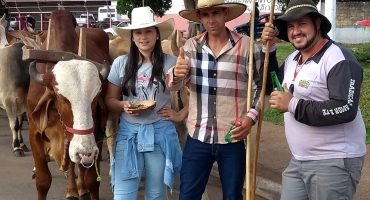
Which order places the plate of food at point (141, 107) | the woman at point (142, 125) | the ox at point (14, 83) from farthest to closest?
1. the ox at point (14, 83)
2. the woman at point (142, 125)
3. the plate of food at point (141, 107)

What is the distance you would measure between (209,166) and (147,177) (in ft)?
1.67

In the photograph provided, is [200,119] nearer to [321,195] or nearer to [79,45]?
[321,195]

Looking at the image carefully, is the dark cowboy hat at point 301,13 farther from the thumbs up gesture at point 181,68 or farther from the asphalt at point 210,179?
the asphalt at point 210,179

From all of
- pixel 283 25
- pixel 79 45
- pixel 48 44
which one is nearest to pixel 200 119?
pixel 283 25

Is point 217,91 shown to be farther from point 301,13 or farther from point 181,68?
point 301,13

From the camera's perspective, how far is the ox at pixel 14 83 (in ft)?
25.6

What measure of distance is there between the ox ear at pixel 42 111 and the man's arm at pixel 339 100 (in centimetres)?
251

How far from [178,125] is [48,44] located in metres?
1.80

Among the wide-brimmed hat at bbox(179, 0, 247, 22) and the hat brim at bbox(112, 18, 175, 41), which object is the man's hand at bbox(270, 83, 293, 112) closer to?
the wide-brimmed hat at bbox(179, 0, 247, 22)

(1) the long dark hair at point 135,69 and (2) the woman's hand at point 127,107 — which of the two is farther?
(1) the long dark hair at point 135,69

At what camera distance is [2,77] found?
796 cm

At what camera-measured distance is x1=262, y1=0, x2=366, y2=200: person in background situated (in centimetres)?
312

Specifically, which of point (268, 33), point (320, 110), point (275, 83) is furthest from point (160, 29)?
point (320, 110)

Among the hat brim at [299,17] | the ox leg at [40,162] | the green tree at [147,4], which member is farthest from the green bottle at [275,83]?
the green tree at [147,4]
